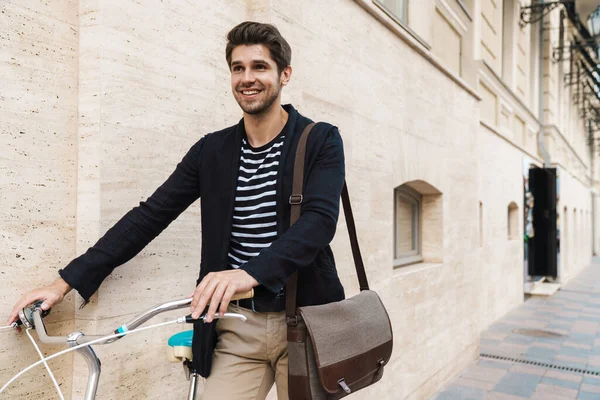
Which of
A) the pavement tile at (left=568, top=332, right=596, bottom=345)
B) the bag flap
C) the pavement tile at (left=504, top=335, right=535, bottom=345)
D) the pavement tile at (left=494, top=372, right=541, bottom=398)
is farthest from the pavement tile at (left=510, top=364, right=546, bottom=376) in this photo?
the bag flap

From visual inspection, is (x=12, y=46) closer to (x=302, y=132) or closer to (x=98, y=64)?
(x=98, y=64)

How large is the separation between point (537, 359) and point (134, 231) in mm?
6368

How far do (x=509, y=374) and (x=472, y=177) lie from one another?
2.30 metres

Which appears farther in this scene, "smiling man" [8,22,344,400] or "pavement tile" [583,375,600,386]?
"pavement tile" [583,375,600,386]

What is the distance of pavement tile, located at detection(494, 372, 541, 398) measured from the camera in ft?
18.7

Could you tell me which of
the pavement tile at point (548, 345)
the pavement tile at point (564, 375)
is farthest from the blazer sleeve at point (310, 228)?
the pavement tile at point (548, 345)

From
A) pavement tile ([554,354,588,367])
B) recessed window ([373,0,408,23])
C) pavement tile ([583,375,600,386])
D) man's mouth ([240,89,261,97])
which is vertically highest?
recessed window ([373,0,408,23])

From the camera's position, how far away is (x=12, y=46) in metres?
2.27

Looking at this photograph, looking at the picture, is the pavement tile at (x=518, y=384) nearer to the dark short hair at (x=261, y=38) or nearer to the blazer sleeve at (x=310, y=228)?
the blazer sleeve at (x=310, y=228)

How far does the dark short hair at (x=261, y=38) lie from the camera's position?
6.67 ft

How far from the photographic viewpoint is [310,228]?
188cm

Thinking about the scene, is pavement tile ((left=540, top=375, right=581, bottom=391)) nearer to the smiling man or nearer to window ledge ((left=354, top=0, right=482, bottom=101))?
window ledge ((left=354, top=0, right=482, bottom=101))

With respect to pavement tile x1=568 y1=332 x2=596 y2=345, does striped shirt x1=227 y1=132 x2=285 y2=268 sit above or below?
above

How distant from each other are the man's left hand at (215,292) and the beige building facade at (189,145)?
1069 mm
